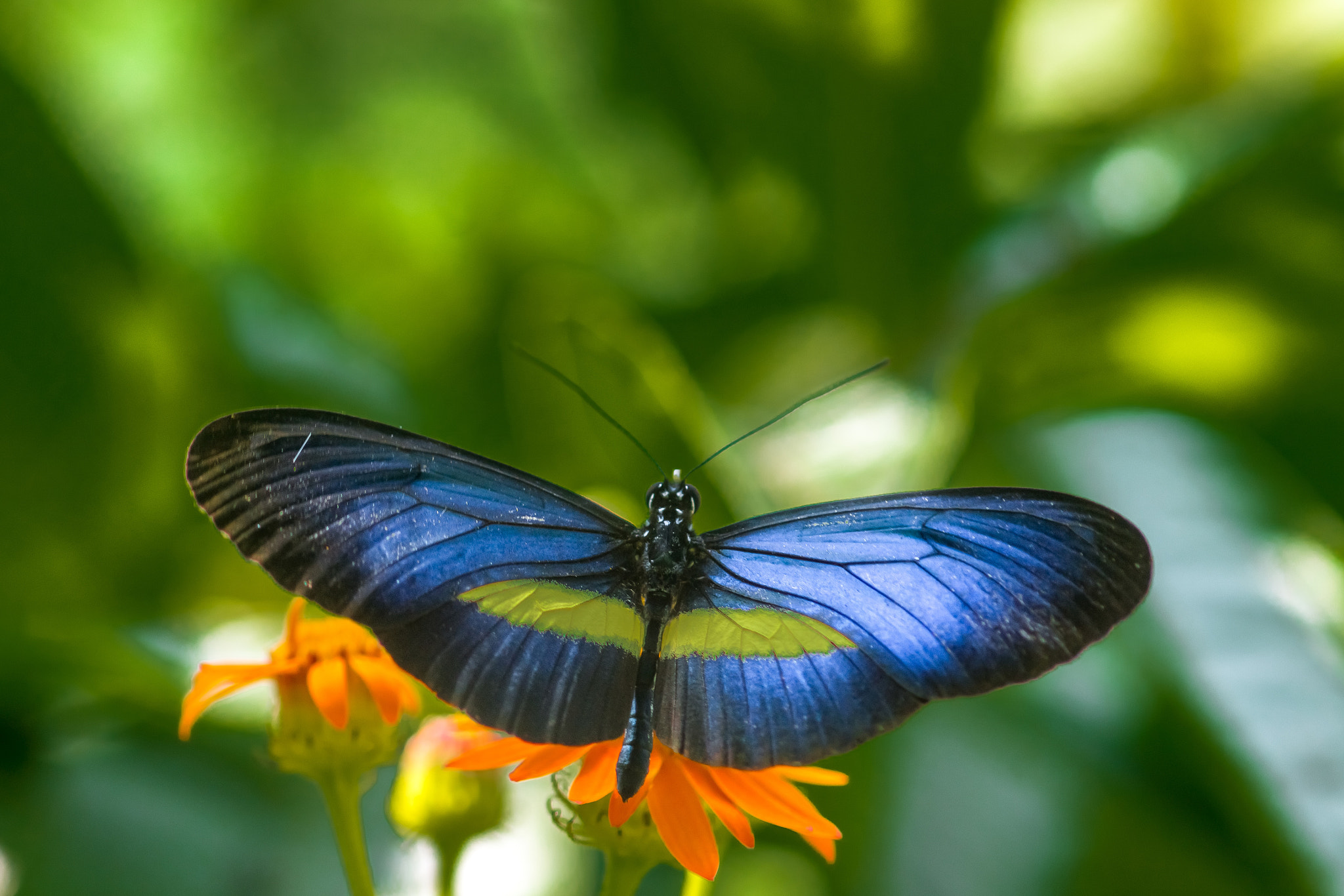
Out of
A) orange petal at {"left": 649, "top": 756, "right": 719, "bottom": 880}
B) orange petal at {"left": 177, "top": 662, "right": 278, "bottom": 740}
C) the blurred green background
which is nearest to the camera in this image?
orange petal at {"left": 649, "top": 756, "right": 719, "bottom": 880}

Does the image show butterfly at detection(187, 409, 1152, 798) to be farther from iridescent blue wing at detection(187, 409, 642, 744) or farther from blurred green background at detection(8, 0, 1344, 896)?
blurred green background at detection(8, 0, 1344, 896)

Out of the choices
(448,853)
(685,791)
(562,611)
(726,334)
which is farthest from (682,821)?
(726,334)

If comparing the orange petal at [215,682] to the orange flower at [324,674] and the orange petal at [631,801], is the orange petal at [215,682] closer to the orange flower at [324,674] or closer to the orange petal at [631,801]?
the orange flower at [324,674]

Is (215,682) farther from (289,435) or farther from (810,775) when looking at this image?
(810,775)

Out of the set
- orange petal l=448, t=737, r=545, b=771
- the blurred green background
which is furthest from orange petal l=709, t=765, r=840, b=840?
the blurred green background

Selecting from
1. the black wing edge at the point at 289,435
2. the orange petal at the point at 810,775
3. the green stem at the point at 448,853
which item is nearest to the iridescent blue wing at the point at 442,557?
the black wing edge at the point at 289,435

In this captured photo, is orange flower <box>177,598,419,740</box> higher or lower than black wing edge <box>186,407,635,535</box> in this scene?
lower
